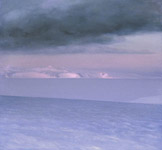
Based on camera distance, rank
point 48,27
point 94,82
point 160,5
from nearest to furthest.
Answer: point 160,5 < point 48,27 < point 94,82

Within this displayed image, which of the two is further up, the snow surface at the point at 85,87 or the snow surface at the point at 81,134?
the snow surface at the point at 85,87

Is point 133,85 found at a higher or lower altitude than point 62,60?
lower

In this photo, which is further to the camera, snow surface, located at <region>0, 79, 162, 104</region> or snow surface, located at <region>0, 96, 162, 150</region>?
snow surface, located at <region>0, 79, 162, 104</region>

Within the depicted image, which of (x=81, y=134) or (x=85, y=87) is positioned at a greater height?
(x=85, y=87)

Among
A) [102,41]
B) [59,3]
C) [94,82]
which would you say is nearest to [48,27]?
[59,3]

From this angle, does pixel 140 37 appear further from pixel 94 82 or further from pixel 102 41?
pixel 94 82

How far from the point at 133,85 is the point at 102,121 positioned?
101 centimetres

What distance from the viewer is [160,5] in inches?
132

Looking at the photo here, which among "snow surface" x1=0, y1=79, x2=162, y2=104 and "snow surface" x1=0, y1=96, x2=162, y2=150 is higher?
"snow surface" x1=0, y1=79, x2=162, y2=104

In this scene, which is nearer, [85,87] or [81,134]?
[81,134]

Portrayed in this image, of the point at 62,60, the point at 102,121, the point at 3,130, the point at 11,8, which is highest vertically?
the point at 11,8

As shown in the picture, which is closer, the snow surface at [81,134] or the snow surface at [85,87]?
the snow surface at [81,134]

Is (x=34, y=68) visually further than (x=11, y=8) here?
Yes

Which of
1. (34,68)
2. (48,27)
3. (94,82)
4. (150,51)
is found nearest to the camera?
(150,51)
